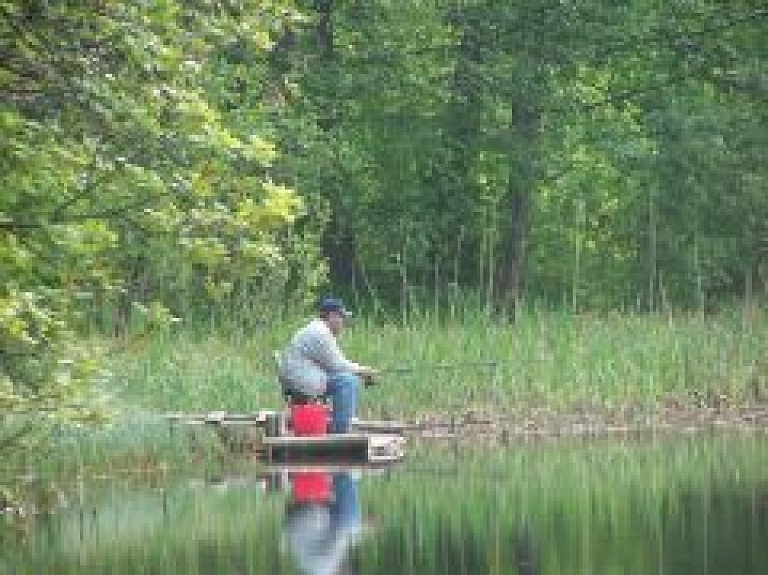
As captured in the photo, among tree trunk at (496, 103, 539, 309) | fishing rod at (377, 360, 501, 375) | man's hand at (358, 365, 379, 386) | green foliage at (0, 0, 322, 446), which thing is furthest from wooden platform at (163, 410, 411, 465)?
tree trunk at (496, 103, 539, 309)

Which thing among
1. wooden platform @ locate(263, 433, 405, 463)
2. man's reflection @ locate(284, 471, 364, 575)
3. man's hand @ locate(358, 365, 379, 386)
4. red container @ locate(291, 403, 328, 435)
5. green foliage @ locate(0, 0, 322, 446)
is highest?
green foliage @ locate(0, 0, 322, 446)

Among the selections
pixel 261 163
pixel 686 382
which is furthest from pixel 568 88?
pixel 261 163

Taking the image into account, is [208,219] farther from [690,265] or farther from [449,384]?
[690,265]

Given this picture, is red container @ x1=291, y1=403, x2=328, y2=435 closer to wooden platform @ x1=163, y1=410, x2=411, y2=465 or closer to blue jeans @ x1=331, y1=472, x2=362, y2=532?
wooden platform @ x1=163, y1=410, x2=411, y2=465

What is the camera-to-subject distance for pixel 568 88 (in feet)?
121

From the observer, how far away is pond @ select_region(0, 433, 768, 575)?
13.9 metres

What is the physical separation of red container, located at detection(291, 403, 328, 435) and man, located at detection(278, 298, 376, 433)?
0.65 feet

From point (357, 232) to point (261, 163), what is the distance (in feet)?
76.9

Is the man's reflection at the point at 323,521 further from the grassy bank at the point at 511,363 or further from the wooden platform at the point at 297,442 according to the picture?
the grassy bank at the point at 511,363

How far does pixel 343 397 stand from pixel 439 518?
6.69 metres

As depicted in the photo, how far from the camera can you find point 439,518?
16.6 metres

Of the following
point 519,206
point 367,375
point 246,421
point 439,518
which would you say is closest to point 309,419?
point 367,375

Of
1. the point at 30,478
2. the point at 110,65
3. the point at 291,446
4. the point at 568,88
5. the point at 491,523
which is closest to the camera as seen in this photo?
the point at 110,65

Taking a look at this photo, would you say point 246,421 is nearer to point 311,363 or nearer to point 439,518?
point 311,363
